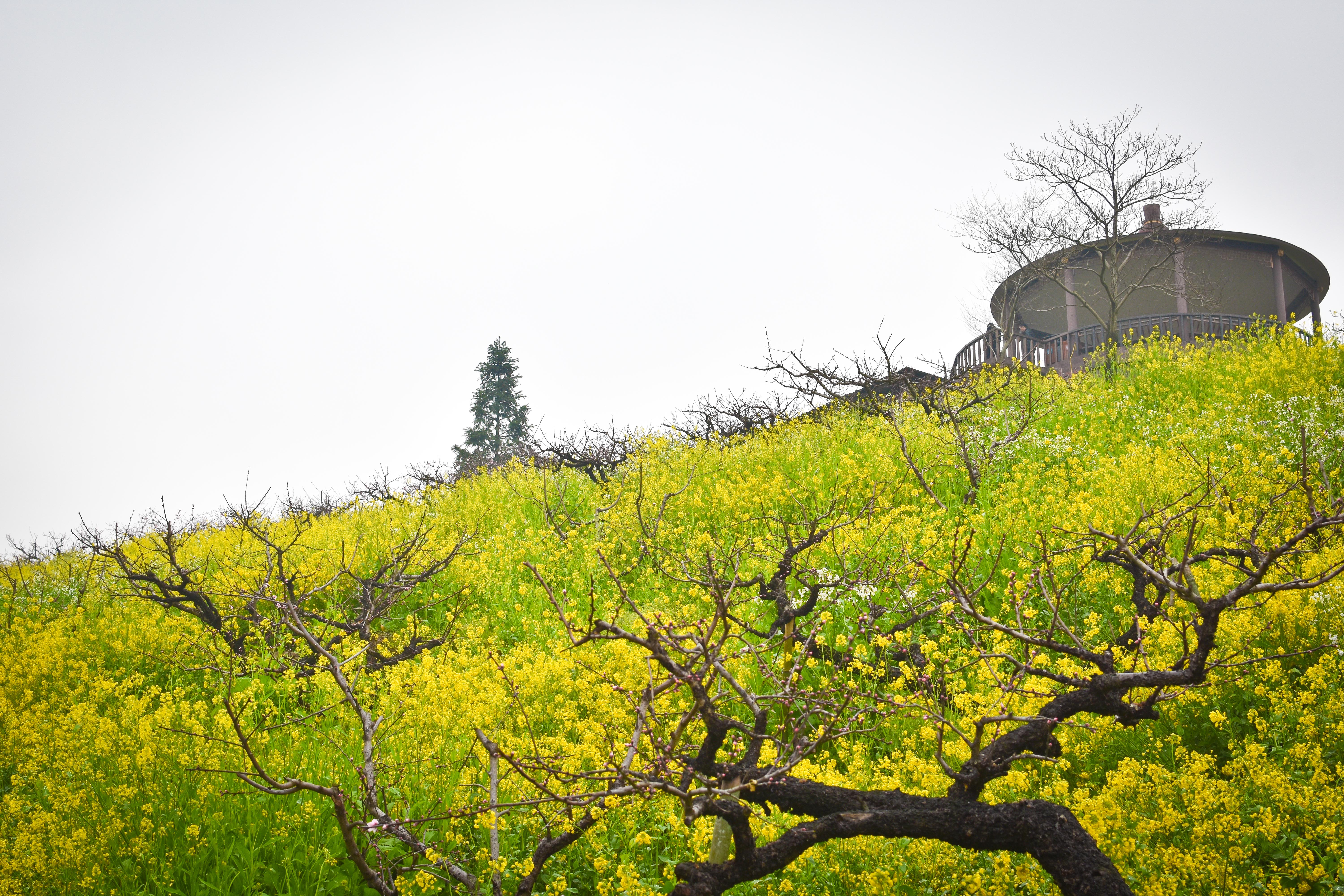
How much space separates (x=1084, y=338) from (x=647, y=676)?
16619mm

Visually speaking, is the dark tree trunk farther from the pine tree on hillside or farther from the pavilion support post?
the pine tree on hillside

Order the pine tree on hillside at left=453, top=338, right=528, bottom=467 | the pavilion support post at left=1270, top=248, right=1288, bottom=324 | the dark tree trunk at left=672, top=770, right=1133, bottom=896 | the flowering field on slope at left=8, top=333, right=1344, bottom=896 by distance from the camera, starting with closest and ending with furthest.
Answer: the dark tree trunk at left=672, top=770, right=1133, bottom=896 < the flowering field on slope at left=8, top=333, right=1344, bottom=896 < the pavilion support post at left=1270, top=248, right=1288, bottom=324 < the pine tree on hillside at left=453, top=338, right=528, bottom=467

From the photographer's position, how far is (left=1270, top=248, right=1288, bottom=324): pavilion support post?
54.9 ft

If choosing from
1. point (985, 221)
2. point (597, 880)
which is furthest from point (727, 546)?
point (985, 221)

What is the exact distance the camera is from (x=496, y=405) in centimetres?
3456

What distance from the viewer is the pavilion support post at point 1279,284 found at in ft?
54.9

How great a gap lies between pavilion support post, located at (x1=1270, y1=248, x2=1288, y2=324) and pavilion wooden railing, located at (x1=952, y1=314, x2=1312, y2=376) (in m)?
0.72

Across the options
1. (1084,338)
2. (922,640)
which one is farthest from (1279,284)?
(922,640)

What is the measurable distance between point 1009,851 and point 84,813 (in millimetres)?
3785

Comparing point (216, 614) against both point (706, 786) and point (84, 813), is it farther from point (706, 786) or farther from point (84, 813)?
point (706, 786)

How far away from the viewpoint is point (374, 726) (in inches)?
110

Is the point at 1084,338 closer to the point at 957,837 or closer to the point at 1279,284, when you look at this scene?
the point at 1279,284

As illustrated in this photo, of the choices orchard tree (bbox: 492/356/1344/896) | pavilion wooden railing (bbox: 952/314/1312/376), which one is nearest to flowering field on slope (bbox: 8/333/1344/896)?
orchard tree (bbox: 492/356/1344/896)

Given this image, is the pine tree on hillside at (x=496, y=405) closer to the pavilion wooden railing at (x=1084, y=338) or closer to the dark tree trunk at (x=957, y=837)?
the pavilion wooden railing at (x=1084, y=338)
